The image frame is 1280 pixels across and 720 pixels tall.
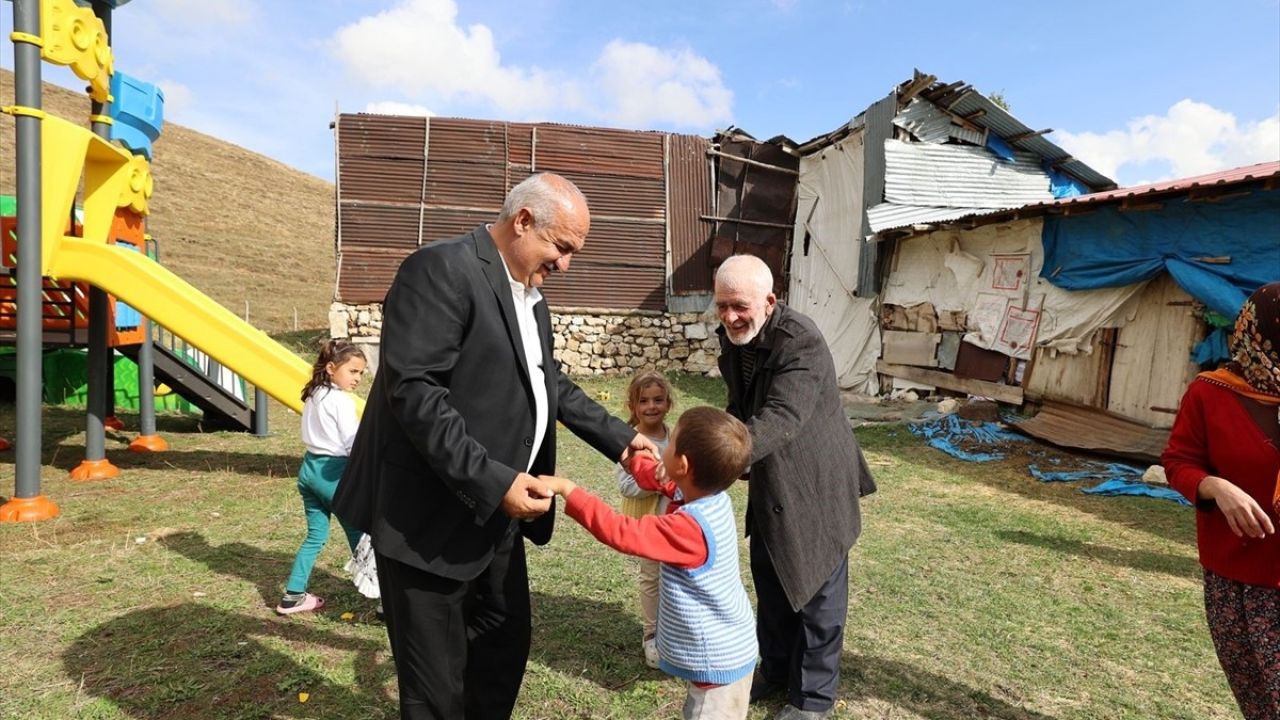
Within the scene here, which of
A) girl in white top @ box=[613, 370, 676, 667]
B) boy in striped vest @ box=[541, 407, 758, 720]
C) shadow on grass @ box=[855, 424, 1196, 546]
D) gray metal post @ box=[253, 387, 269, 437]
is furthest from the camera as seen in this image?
gray metal post @ box=[253, 387, 269, 437]

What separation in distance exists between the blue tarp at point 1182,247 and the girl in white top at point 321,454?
855cm

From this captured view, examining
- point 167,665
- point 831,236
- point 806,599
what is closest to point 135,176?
point 167,665

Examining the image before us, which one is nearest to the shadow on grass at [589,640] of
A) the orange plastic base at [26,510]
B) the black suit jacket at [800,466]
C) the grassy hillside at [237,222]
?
the black suit jacket at [800,466]

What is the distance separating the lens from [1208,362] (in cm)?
798

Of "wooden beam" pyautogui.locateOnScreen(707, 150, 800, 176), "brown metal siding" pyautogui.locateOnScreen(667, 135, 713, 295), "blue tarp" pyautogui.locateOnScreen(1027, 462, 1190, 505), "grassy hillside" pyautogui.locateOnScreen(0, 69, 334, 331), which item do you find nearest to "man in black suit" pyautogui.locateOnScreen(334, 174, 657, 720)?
"blue tarp" pyautogui.locateOnScreen(1027, 462, 1190, 505)

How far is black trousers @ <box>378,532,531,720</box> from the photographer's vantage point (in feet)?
7.11

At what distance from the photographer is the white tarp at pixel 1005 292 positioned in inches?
371

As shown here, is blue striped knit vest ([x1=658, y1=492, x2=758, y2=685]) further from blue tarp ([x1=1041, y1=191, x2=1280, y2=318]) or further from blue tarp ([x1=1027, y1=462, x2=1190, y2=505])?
blue tarp ([x1=1041, y1=191, x2=1280, y2=318])

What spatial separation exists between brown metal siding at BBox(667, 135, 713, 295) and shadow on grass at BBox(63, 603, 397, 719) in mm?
12937

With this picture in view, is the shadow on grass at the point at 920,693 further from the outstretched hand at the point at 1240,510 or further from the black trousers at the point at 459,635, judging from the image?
the black trousers at the point at 459,635

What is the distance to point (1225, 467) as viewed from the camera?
7.66 ft

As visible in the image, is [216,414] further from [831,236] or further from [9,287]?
[831,236]

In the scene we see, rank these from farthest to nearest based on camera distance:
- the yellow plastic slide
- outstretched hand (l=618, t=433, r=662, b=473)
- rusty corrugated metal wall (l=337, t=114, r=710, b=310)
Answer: rusty corrugated metal wall (l=337, t=114, r=710, b=310) → the yellow plastic slide → outstretched hand (l=618, t=433, r=662, b=473)

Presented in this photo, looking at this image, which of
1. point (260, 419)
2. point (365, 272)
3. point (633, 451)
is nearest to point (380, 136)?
point (365, 272)
